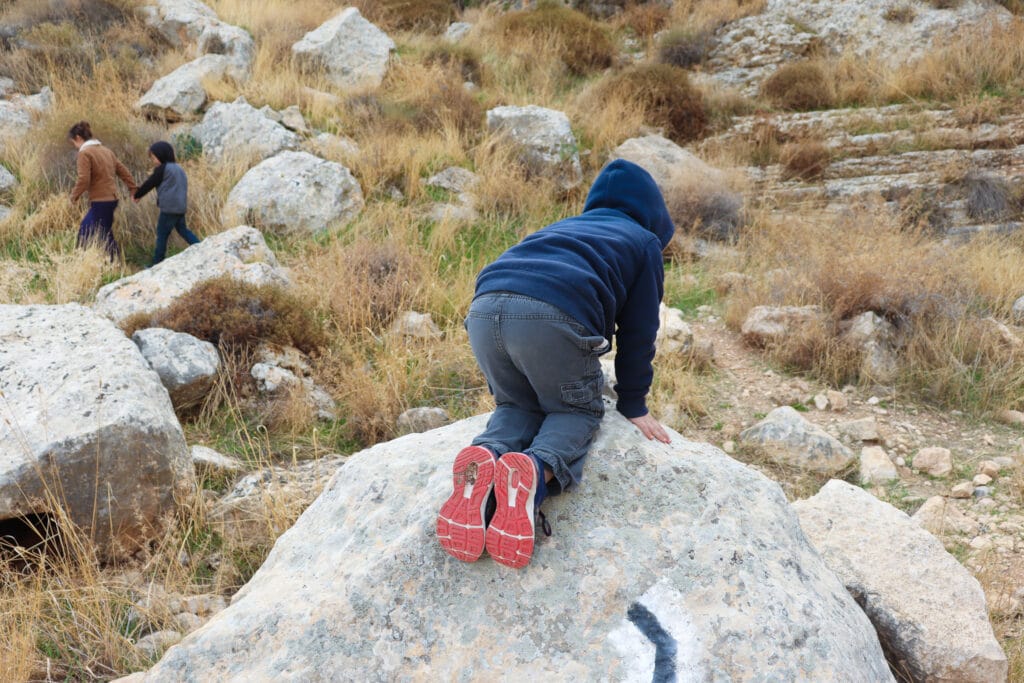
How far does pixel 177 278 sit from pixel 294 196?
220cm

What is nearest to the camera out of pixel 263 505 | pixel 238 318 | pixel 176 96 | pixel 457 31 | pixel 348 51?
pixel 263 505

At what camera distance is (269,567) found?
7.68 ft

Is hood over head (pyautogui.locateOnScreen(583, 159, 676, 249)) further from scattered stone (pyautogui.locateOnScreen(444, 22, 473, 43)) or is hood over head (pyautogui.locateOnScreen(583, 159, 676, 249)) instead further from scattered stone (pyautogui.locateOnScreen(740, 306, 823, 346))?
scattered stone (pyautogui.locateOnScreen(444, 22, 473, 43))

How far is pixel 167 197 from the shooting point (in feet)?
23.1

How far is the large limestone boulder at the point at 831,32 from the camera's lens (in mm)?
11672

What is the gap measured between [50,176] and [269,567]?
747cm

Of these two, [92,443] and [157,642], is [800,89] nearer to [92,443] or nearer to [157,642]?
[92,443]

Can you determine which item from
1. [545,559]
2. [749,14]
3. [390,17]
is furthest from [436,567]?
[390,17]

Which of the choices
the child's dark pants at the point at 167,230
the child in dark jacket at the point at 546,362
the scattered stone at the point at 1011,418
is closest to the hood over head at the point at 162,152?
the child's dark pants at the point at 167,230

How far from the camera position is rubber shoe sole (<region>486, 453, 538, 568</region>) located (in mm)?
1920

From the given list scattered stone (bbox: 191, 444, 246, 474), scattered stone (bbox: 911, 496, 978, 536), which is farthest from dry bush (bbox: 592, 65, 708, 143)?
scattered stone (bbox: 191, 444, 246, 474)

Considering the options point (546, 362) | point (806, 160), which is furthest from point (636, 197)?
point (806, 160)

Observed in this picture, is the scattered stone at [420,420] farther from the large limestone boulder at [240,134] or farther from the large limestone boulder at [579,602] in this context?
the large limestone boulder at [240,134]

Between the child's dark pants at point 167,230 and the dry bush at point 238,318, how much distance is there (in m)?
2.08
